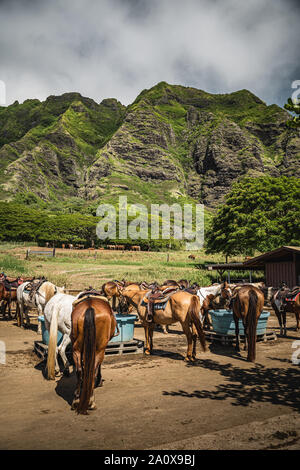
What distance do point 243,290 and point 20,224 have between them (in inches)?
2506

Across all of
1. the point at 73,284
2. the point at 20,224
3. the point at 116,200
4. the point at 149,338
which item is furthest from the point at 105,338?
the point at 116,200

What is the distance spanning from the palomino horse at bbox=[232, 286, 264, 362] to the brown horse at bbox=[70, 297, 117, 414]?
4.41 metres

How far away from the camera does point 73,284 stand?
973 inches

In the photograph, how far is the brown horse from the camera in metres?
4.79

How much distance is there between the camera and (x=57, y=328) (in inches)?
263

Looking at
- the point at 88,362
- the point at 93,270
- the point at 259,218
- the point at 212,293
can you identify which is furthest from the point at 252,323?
the point at 259,218

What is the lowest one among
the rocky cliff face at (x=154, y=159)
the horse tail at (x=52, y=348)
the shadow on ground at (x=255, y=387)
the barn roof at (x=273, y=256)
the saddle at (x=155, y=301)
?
the shadow on ground at (x=255, y=387)

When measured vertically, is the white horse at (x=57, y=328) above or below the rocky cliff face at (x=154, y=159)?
below

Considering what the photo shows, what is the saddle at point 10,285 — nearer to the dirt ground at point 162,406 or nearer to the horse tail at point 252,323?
the dirt ground at point 162,406

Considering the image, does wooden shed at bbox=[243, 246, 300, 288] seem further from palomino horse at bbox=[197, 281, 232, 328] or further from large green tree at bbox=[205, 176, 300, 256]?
palomino horse at bbox=[197, 281, 232, 328]

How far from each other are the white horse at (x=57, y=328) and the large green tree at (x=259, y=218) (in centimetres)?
2678

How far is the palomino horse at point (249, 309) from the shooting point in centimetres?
792

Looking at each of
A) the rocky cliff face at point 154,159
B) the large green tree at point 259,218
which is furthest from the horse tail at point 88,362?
the rocky cliff face at point 154,159

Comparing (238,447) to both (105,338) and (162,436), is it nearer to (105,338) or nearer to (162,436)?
(162,436)
